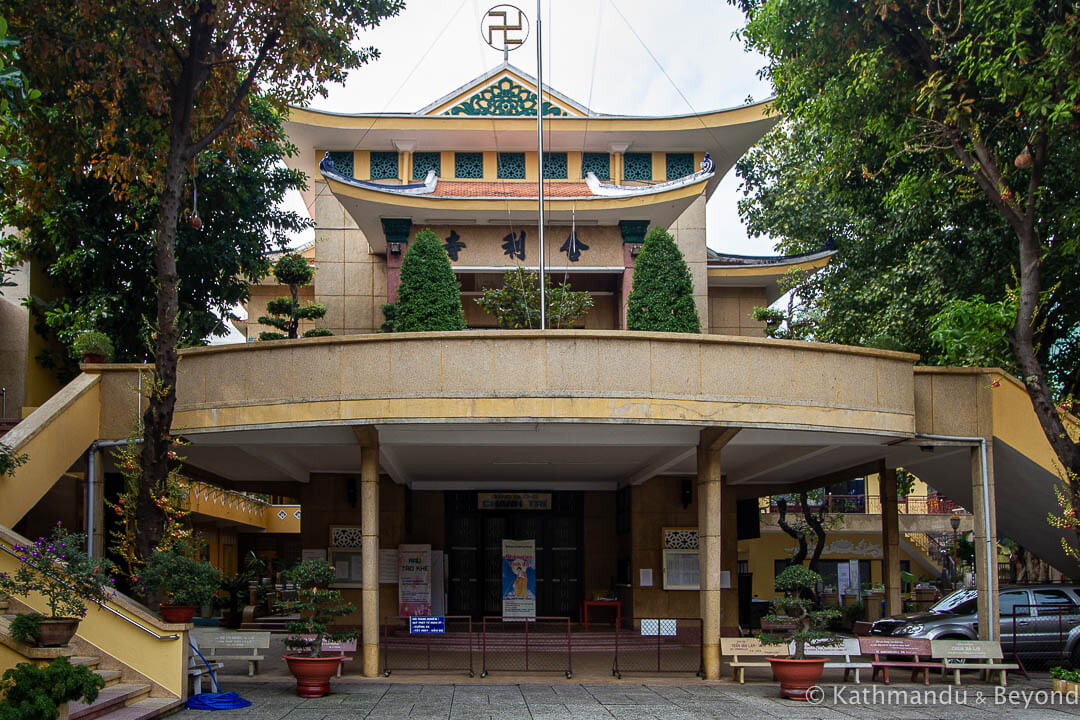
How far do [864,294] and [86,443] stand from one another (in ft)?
52.4

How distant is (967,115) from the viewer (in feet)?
52.4

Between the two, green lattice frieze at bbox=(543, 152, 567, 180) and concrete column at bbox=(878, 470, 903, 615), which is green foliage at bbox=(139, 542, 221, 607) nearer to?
concrete column at bbox=(878, 470, 903, 615)

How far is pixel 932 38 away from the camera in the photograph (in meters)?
15.9

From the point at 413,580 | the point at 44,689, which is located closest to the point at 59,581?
the point at 44,689

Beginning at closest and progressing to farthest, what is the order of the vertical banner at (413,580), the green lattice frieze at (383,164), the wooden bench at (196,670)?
the wooden bench at (196,670) → the vertical banner at (413,580) → the green lattice frieze at (383,164)

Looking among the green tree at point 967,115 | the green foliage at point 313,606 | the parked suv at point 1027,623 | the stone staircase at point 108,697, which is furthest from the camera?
the parked suv at point 1027,623

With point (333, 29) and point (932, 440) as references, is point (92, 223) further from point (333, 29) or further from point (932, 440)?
point (932, 440)

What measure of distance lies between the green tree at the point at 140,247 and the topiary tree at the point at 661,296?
7.72m

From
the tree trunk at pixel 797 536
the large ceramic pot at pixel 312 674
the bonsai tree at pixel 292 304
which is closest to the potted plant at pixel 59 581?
the large ceramic pot at pixel 312 674

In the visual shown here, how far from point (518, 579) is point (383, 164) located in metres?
11.0

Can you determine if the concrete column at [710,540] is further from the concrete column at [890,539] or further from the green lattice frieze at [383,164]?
the green lattice frieze at [383,164]

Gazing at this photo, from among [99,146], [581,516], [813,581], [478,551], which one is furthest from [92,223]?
[813,581]

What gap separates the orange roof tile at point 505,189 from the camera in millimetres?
23734

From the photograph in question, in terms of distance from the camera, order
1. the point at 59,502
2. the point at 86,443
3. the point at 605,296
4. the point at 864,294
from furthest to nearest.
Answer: the point at 605,296 < the point at 864,294 < the point at 59,502 < the point at 86,443
